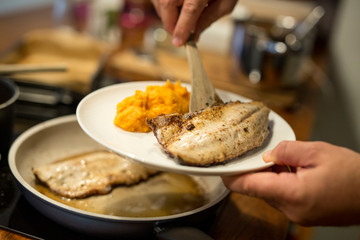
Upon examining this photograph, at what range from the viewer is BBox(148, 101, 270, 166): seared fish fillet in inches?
27.8

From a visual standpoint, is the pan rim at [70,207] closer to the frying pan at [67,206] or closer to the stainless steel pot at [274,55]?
the frying pan at [67,206]

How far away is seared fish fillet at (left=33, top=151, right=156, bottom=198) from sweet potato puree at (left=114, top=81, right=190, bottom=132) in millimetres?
265

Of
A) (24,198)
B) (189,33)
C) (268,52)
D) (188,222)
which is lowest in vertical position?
(24,198)

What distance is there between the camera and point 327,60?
8.92 ft

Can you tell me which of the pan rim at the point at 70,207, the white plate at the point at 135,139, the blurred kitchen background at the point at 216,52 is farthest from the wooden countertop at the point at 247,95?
the white plate at the point at 135,139

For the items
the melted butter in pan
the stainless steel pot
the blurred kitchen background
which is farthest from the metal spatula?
the stainless steel pot

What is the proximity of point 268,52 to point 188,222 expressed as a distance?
123 centimetres

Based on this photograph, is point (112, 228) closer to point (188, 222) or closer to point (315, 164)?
point (188, 222)

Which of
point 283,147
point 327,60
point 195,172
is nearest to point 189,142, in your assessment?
point 195,172

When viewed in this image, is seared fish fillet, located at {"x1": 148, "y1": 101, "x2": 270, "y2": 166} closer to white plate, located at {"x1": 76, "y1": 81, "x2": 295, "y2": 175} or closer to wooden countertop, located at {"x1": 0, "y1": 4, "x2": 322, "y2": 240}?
white plate, located at {"x1": 76, "y1": 81, "x2": 295, "y2": 175}

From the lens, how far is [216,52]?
233 centimetres

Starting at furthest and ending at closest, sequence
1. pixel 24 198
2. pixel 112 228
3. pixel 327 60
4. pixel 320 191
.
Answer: pixel 327 60
pixel 24 198
pixel 112 228
pixel 320 191

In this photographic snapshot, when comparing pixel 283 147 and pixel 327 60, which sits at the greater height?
pixel 283 147

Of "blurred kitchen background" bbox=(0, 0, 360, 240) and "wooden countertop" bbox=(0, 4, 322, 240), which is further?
"blurred kitchen background" bbox=(0, 0, 360, 240)
